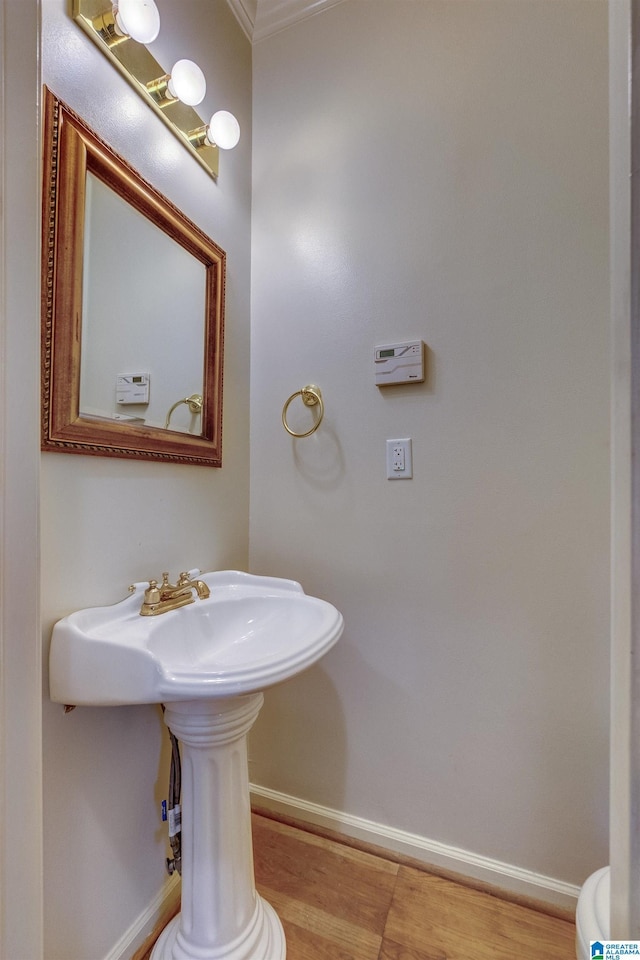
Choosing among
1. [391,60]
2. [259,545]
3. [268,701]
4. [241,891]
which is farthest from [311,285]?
[241,891]

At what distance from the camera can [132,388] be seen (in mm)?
961

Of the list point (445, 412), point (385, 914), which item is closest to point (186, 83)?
point (445, 412)

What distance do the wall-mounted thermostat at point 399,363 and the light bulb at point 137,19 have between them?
0.86 metres

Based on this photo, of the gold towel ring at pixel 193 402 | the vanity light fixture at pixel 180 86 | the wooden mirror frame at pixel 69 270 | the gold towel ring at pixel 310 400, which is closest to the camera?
the wooden mirror frame at pixel 69 270

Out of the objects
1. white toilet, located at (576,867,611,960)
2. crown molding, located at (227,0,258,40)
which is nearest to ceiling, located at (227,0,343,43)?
crown molding, located at (227,0,258,40)

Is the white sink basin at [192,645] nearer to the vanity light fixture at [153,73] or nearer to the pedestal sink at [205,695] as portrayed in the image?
the pedestal sink at [205,695]

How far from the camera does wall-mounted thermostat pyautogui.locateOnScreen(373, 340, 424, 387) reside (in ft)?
3.77

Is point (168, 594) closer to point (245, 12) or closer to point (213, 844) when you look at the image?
point (213, 844)

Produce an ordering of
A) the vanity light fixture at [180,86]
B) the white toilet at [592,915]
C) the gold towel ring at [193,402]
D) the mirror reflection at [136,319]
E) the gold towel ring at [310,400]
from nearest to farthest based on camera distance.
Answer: the white toilet at [592,915], the mirror reflection at [136,319], the vanity light fixture at [180,86], the gold towel ring at [193,402], the gold towel ring at [310,400]

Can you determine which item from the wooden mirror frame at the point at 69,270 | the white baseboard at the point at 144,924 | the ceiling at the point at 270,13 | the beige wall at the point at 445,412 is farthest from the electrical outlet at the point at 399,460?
the ceiling at the point at 270,13

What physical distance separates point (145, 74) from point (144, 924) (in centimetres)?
200

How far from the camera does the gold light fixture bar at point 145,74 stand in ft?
2.68

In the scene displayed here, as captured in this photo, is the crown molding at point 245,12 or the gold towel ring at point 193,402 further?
the crown molding at point 245,12

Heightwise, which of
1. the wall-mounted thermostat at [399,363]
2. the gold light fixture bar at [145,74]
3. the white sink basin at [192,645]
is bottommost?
the white sink basin at [192,645]
